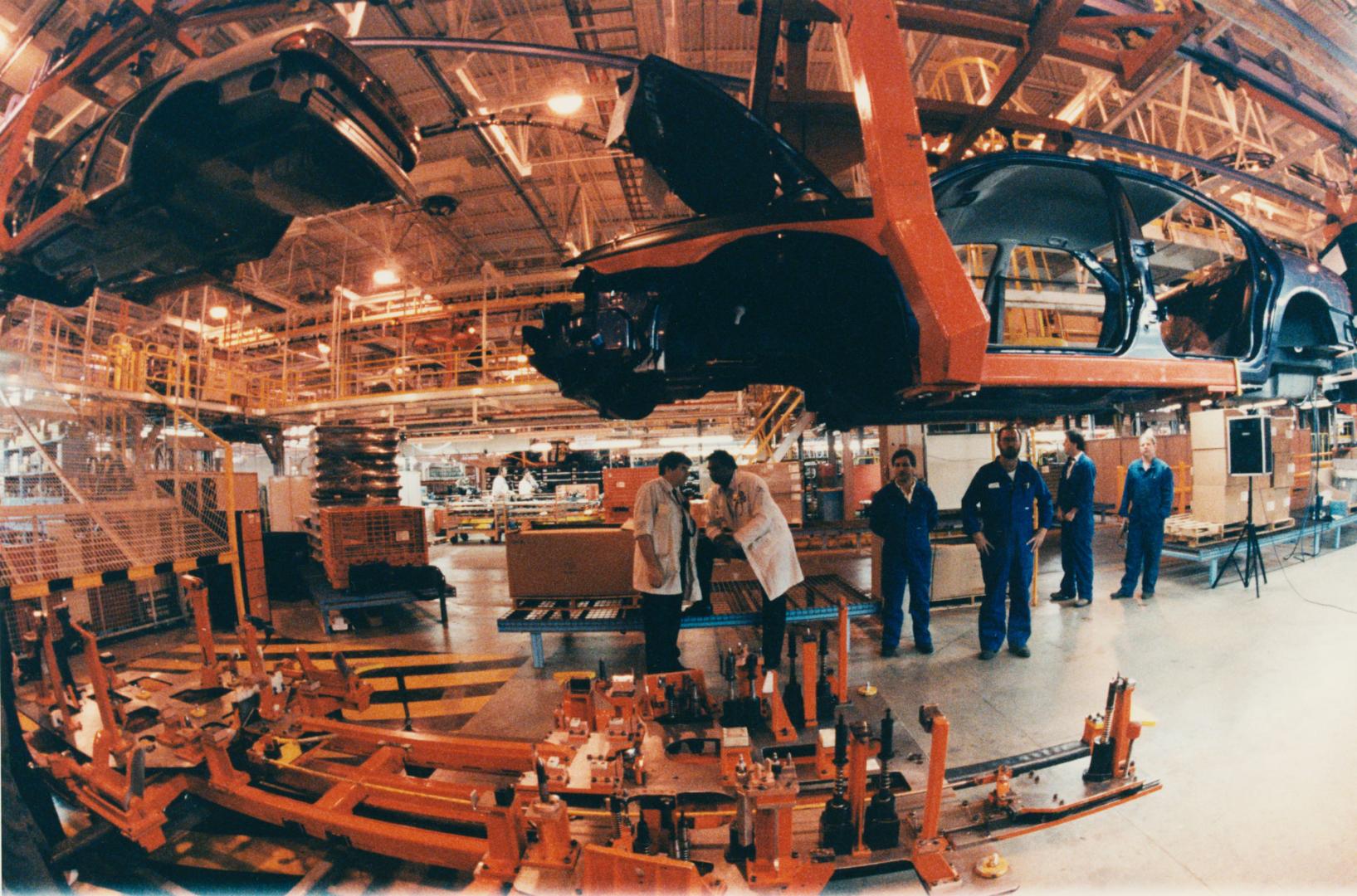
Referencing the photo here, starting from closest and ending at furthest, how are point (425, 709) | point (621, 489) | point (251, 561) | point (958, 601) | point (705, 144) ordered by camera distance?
point (705, 144) < point (425, 709) < point (958, 601) < point (251, 561) < point (621, 489)

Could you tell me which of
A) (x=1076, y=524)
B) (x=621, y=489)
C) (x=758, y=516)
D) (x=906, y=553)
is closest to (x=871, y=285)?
(x=758, y=516)

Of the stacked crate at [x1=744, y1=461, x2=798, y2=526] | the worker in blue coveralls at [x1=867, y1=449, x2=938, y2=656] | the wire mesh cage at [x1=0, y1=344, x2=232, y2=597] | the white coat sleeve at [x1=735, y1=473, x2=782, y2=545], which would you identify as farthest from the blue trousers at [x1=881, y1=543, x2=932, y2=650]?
the wire mesh cage at [x1=0, y1=344, x2=232, y2=597]

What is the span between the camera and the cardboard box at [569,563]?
4203mm

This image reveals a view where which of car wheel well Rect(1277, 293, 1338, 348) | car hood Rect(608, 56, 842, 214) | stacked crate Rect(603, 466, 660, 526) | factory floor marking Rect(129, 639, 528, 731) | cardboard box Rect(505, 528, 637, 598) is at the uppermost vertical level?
car hood Rect(608, 56, 842, 214)

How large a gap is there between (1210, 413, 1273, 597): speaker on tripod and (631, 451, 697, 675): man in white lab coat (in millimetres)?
5565

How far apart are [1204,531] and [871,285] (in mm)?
6292

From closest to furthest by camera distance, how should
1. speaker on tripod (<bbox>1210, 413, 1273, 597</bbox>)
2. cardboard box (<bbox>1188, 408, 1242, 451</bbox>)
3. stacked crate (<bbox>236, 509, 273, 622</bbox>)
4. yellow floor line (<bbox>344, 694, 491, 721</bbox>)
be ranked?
yellow floor line (<bbox>344, 694, 491, 721</bbox>)
speaker on tripod (<bbox>1210, 413, 1273, 597</bbox>)
stacked crate (<bbox>236, 509, 273, 622</bbox>)
cardboard box (<bbox>1188, 408, 1242, 451</bbox>)

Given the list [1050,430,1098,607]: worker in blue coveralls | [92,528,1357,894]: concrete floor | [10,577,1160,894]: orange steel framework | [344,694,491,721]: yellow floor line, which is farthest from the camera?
[1050,430,1098,607]: worker in blue coveralls

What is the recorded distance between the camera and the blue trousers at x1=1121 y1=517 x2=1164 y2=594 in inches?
179

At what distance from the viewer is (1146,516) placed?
455 cm

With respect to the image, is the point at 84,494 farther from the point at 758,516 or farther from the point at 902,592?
the point at 902,592

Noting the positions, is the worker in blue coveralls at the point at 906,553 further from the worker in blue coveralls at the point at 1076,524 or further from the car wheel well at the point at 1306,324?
the car wheel well at the point at 1306,324

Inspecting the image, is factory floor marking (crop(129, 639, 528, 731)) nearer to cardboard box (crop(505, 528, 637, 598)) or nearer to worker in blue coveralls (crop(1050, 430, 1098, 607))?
cardboard box (crop(505, 528, 637, 598))

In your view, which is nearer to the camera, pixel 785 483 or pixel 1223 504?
pixel 1223 504
